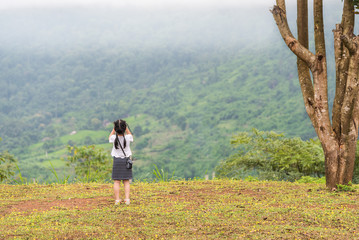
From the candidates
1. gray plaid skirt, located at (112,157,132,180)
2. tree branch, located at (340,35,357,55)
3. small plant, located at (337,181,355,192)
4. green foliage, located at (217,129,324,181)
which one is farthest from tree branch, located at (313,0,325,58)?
green foliage, located at (217,129,324,181)

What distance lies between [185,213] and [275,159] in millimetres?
11817

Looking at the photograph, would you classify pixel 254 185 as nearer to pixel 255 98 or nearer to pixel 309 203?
pixel 309 203

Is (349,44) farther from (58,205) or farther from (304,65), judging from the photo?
(58,205)

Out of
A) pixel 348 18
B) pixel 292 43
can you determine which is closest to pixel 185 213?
pixel 292 43

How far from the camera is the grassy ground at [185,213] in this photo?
5.83 metres

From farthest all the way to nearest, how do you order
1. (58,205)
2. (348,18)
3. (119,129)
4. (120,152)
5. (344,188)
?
(348,18)
(344,188)
(58,205)
(120,152)
(119,129)

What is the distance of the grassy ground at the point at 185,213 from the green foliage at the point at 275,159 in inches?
288

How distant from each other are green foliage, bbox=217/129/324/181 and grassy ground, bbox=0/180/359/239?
7.31 m

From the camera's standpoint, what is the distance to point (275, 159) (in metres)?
18.2

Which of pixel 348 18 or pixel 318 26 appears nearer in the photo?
pixel 348 18

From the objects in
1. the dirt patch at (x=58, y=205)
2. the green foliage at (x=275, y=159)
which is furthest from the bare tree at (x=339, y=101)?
the green foliage at (x=275, y=159)

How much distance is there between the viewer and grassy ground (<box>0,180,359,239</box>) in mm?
5828

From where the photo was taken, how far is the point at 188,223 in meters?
6.41

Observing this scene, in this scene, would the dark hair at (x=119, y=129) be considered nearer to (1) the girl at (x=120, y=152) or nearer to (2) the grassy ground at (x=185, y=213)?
(1) the girl at (x=120, y=152)
